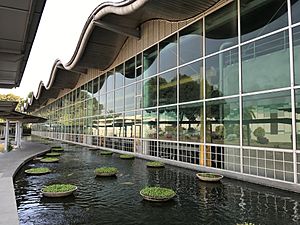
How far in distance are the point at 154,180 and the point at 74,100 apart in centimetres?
2574

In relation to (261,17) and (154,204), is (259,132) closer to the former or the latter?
(261,17)

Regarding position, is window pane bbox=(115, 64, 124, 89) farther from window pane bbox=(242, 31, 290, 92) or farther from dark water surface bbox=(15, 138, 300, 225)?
window pane bbox=(242, 31, 290, 92)

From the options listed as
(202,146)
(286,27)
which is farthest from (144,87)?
(286,27)

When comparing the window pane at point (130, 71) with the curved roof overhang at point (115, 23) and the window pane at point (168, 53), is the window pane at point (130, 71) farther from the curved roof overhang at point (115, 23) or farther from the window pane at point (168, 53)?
the window pane at point (168, 53)

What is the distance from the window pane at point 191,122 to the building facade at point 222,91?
0.05m

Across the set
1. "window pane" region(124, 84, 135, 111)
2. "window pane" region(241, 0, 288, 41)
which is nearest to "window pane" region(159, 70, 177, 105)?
"window pane" region(124, 84, 135, 111)

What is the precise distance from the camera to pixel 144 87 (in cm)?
1728

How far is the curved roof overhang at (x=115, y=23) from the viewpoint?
38.9 ft

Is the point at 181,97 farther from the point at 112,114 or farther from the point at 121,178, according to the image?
the point at 112,114

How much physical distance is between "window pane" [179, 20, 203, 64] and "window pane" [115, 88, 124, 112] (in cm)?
789

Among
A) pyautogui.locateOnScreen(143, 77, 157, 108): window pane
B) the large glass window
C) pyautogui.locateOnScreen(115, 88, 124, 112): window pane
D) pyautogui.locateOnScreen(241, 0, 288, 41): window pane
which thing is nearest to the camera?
the large glass window

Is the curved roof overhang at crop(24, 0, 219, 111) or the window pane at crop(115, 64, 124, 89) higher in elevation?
the curved roof overhang at crop(24, 0, 219, 111)

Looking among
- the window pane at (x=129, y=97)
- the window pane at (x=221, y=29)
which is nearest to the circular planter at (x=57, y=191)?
the window pane at (x=221, y=29)

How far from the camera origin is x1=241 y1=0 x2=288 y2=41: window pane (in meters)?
8.66
